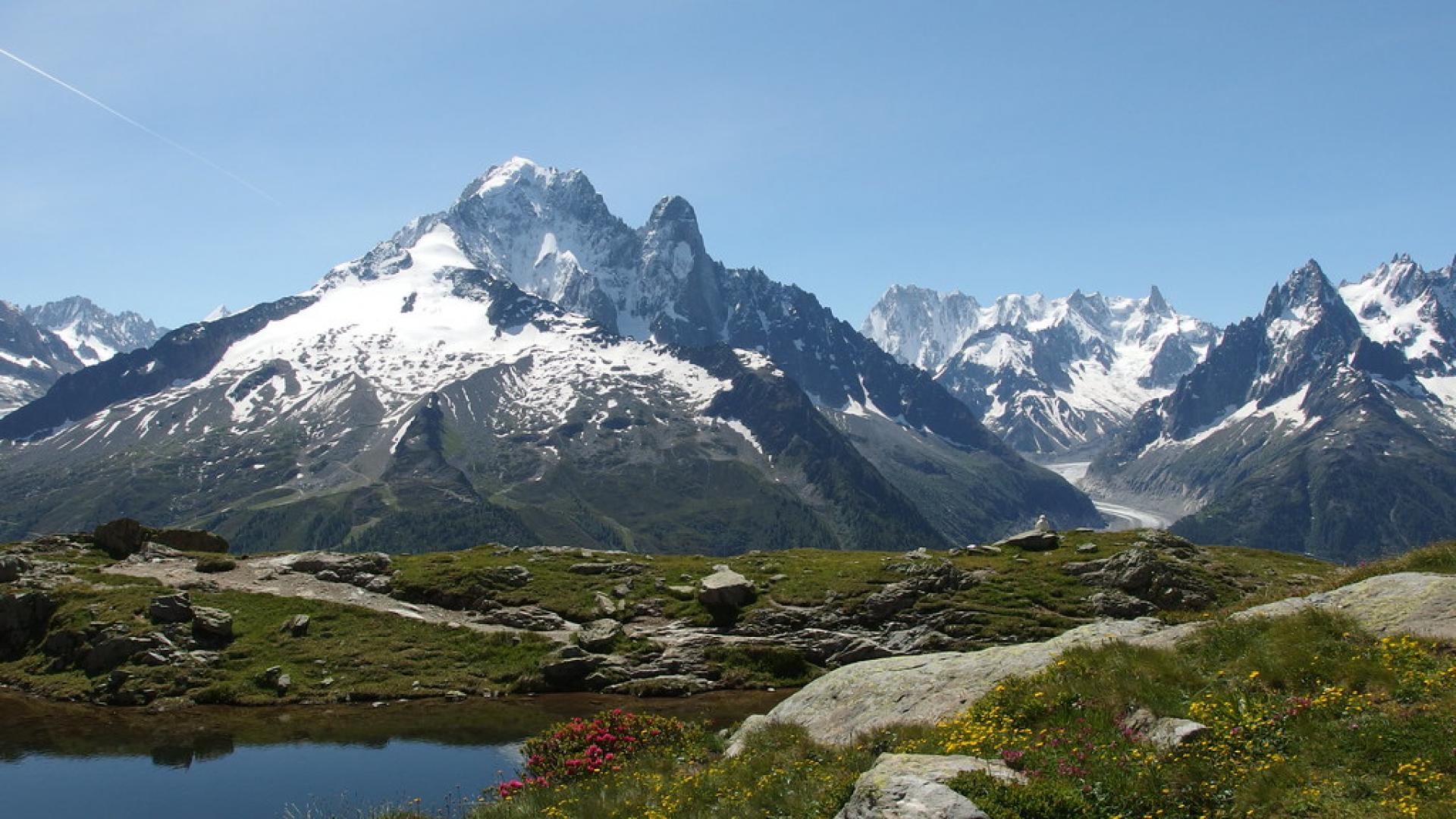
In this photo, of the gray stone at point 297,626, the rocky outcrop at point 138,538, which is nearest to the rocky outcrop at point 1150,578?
the gray stone at point 297,626

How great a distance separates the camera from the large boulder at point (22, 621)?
53.0 m

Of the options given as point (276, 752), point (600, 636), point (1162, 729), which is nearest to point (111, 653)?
point (276, 752)

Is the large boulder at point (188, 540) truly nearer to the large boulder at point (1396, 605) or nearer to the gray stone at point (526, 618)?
the gray stone at point (526, 618)

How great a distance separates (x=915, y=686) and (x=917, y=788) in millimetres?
9848

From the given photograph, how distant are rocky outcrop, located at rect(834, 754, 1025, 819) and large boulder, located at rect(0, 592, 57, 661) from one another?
58.9 metres

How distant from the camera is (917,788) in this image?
14.2m

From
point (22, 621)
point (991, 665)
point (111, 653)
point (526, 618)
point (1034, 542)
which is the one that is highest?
point (1034, 542)

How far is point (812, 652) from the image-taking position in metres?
52.1

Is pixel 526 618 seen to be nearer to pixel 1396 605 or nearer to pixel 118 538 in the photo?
pixel 118 538

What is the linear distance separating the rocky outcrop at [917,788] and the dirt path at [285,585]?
39.7 meters

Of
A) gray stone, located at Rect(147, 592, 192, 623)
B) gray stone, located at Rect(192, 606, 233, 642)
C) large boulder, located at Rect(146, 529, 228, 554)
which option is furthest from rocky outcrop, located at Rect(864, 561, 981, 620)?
large boulder, located at Rect(146, 529, 228, 554)

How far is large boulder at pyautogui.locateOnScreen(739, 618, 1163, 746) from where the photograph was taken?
22016mm

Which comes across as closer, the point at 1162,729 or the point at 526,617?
the point at 1162,729

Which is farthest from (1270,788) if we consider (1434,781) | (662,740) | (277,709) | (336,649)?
(336,649)
